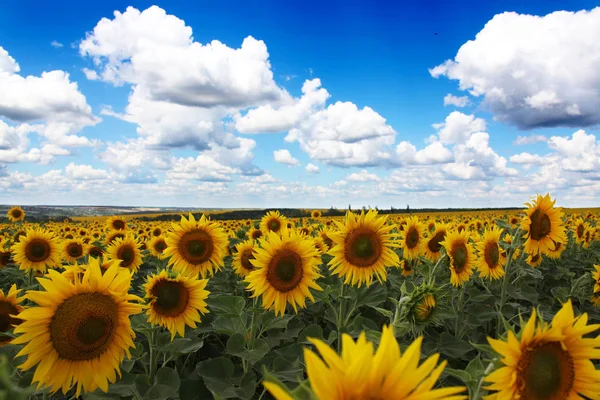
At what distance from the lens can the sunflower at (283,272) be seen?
445cm

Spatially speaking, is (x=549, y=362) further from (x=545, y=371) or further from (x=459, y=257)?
(x=459, y=257)

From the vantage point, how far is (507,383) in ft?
6.01

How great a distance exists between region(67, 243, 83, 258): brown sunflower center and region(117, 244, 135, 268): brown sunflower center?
2483mm

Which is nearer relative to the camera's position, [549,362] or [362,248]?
[549,362]

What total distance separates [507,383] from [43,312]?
2.80m

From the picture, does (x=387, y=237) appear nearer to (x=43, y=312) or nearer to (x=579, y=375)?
(x=579, y=375)

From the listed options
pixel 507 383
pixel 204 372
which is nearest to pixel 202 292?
pixel 204 372

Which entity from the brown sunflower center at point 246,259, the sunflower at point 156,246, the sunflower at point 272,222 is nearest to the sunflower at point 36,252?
the sunflower at point 156,246

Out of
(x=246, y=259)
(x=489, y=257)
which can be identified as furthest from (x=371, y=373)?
(x=489, y=257)

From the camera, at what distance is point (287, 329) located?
484 cm

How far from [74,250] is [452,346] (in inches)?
322

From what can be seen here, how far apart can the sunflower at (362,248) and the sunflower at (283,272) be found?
0.56 meters

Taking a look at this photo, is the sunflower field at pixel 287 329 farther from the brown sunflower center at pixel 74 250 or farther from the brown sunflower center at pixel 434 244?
the brown sunflower center at pixel 74 250

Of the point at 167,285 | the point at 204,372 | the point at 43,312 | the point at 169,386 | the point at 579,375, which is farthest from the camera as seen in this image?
the point at 167,285
